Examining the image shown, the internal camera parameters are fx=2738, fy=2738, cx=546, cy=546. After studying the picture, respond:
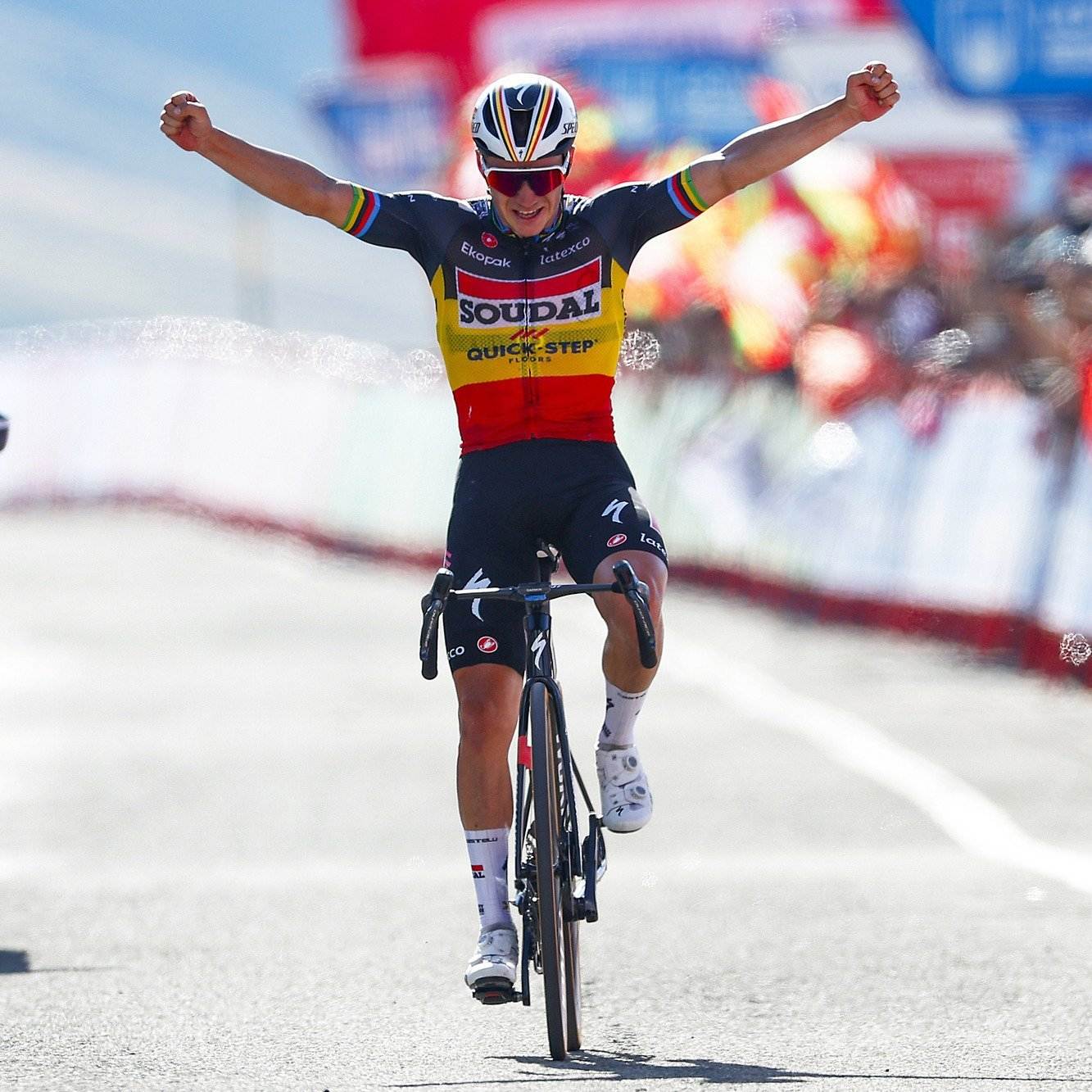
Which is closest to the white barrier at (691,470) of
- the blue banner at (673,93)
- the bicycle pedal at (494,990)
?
the blue banner at (673,93)

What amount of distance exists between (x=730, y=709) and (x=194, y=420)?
25039mm

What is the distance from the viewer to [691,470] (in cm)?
2362

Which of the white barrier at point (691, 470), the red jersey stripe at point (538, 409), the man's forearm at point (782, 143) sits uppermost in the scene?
the white barrier at point (691, 470)

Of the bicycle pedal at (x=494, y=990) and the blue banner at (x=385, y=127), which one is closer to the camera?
the bicycle pedal at (x=494, y=990)

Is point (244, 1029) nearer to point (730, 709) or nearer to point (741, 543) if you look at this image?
point (730, 709)

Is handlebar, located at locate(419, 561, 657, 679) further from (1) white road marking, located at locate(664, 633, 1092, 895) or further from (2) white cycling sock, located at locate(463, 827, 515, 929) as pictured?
(1) white road marking, located at locate(664, 633, 1092, 895)

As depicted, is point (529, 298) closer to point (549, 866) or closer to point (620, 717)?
point (620, 717)

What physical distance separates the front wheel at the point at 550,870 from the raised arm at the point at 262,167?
143cm

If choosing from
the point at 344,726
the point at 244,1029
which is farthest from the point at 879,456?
the point at 244,1029

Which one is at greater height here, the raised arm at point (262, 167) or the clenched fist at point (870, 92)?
the clenched fist at point (870, 92)

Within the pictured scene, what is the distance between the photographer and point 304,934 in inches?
337

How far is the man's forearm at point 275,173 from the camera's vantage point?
7.19 metres

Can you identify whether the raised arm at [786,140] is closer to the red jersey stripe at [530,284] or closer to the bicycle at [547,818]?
the red jersey stripe at [530,284]

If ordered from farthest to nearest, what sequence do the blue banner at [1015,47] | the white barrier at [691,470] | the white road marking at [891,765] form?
1. the white barrier at [691,470]
2. the blue banner at [1015,47]
3. the white road marking at [891,765]
